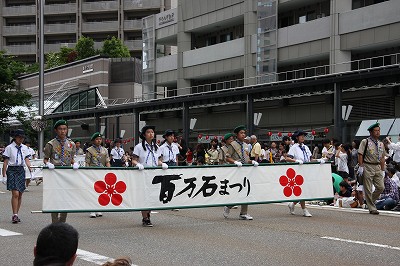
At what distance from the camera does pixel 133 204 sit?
11930 millimetres

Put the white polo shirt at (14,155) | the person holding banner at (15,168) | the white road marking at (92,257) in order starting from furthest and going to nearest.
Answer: the white polo shirt at (14,155) → the person holding banner at (15,168) → the white road marking at (92,257)

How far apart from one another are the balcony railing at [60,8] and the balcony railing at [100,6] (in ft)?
4.83

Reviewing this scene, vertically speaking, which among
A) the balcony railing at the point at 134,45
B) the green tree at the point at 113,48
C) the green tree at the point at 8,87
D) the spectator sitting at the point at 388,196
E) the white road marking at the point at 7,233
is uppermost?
the balcony railing at the point at 134,45

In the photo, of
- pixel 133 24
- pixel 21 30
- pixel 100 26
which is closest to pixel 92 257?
pixel 133 24

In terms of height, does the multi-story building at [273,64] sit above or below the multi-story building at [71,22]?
below

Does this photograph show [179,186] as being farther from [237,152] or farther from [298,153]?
[298,153]

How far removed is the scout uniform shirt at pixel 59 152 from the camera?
11.6m

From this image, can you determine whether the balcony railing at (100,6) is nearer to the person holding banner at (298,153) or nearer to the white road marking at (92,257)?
the person holding banner at (298,153)

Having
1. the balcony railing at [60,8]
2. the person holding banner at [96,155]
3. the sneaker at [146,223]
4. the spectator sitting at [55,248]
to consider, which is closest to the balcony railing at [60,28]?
the balcony railing at [60,8]

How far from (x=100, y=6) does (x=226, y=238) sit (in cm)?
7029

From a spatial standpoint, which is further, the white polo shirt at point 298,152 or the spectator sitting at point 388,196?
the spectator sitting at point 388,196

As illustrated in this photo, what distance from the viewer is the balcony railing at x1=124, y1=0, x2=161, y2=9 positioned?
7506 cm

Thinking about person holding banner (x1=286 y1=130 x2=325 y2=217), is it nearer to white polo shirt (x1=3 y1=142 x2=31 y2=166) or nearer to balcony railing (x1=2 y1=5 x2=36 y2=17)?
white polo shirt (x1=3 y1=142 x2=31 y2=166)

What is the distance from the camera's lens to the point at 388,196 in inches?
599
